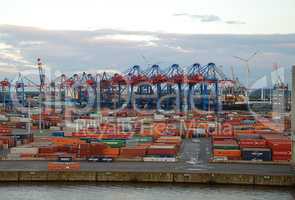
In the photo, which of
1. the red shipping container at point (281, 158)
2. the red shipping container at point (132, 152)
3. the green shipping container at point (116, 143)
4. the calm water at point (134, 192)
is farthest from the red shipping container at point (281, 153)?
the green shipping container at point (116, 143)

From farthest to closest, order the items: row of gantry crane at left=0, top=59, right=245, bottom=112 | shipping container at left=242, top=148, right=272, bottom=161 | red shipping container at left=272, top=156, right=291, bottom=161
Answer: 1. row of gantry crane at left=0, top=59, right=245, bottom=112
2. red shipping container at left=272, top=156, right=291, bottom=161
3. shipping container at left=242, top=148, right=272, bottom=161

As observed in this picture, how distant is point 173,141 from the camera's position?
2355 cm

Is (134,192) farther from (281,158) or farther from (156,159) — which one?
(281,158)

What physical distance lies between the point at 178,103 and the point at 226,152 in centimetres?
3262

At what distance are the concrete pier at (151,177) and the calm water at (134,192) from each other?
422mm

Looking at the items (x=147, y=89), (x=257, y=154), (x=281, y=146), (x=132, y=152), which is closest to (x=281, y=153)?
(x=281, y=146)

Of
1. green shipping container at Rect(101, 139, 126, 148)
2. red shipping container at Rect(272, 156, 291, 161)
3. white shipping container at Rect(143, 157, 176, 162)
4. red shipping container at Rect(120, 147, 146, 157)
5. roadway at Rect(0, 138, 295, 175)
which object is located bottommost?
roadway at Rect(0, 138, 295, 175)

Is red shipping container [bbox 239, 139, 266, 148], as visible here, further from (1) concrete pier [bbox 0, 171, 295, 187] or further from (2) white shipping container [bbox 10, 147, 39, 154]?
(2) white shipping container [bbox 10, 147, 39, 154]

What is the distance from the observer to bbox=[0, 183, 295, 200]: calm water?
1391 cm

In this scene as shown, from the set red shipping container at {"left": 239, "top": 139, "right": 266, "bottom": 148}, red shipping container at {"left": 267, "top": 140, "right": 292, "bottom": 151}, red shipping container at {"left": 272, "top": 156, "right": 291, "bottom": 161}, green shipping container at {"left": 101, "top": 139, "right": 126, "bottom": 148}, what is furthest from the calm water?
green shipping container at {"left": 101, "top": 139, "right": 126, "bottom": 148}

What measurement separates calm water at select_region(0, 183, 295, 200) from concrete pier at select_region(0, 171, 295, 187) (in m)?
0.42

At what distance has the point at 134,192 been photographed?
1457 centimetres

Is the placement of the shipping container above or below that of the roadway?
above

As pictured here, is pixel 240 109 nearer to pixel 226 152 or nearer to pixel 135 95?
pixel 135 95
